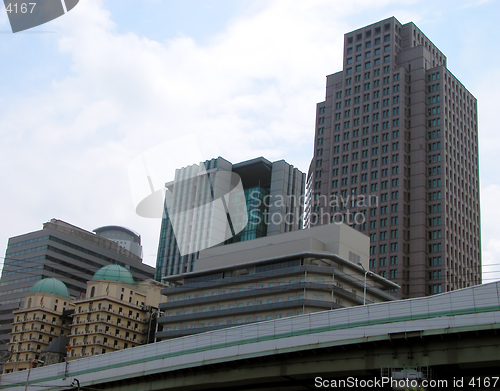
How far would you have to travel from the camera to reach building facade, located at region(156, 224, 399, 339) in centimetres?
9681

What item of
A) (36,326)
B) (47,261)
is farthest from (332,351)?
(47,261)

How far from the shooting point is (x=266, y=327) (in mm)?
54062

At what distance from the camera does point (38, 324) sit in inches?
5079

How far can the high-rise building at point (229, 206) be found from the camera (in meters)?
188

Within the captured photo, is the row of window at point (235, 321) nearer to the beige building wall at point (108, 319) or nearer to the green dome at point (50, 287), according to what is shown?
the beige building wall at point (108, 319)

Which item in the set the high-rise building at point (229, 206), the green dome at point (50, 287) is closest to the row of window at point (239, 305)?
the green dome at point (50, 287)

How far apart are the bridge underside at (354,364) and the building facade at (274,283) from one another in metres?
39.3

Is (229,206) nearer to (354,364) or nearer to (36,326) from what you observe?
(36,326)

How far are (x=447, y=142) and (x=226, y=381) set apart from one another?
396 ft

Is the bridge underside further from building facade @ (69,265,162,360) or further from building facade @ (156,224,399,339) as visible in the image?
building facade @ (69,265,162,360)

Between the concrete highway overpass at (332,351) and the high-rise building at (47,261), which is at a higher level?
the high-rise building at (47,261)

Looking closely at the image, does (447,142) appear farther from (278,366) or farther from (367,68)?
(278,366)

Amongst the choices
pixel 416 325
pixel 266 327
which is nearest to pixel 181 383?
pixel 266 327

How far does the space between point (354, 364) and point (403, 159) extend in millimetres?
115740
